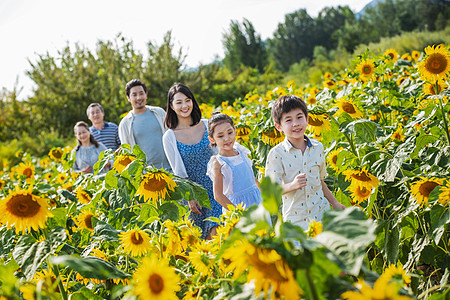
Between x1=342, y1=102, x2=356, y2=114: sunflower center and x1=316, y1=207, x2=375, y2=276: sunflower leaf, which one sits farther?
x1=342, y1=102, x2=356, y2=114: sunflower center

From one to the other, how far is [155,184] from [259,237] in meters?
1.20

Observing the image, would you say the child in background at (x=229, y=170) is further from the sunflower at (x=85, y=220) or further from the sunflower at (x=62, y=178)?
the sunflower at (x=62, y=178)

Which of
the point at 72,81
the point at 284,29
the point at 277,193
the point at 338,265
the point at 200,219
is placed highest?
the point at 284,29

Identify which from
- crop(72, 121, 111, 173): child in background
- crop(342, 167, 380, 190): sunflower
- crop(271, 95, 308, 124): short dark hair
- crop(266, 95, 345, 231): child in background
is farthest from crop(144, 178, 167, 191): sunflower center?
crop(72, 121, 111, 173): child in background

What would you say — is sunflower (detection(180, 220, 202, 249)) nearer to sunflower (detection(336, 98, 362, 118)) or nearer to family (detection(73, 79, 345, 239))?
family (detection(73, 79, 345, 239))

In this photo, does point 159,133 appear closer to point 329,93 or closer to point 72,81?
point 329,93

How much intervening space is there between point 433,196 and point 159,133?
2897 mm

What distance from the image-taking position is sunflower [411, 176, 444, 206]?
205 centimetres

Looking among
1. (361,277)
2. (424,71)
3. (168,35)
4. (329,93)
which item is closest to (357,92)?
(329,93)

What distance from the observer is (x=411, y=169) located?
104 inches

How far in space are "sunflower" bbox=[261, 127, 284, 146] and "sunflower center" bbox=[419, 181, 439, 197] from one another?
3.67 feet

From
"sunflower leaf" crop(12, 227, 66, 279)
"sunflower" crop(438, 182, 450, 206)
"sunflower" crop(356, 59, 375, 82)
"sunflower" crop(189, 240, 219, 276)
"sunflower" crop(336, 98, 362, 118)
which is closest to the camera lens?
"sunflower" crop(189, 240, 219, 276)

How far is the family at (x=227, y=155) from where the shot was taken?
2.42 meters

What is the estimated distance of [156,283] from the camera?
1.15 m
